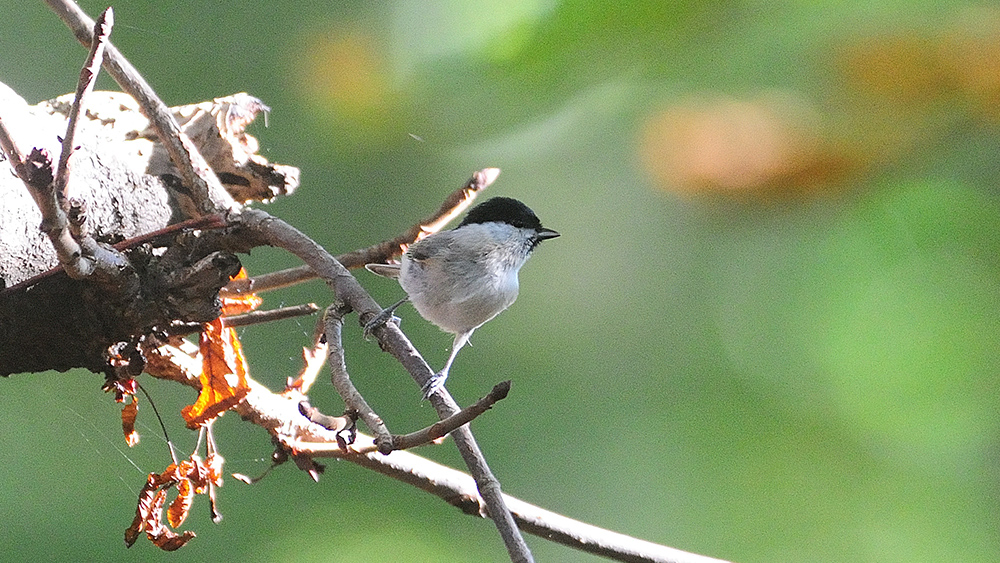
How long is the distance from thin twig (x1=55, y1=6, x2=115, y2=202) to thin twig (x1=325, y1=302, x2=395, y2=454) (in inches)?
8.7

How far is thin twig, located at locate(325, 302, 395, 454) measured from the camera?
1.57ft

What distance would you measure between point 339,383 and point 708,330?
413 centimetres

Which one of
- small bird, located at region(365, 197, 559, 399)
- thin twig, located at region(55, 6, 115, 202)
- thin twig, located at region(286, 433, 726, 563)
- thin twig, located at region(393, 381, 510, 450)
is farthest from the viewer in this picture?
small bird, located at region(365, 197, 559, 399)

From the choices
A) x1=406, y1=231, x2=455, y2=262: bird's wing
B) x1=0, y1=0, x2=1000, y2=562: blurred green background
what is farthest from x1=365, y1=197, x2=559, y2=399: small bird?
x1=0, y1=0, x2=1000, y2=562: blurred green background

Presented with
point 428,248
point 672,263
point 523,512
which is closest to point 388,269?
point 428,248

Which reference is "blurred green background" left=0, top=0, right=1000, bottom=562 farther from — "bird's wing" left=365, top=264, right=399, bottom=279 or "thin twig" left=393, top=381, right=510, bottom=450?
"thin twig" left=393, top=381, right=510, bottom=450

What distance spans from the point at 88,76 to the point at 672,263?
13.5ft

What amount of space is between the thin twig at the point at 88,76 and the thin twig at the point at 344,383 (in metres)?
0.22

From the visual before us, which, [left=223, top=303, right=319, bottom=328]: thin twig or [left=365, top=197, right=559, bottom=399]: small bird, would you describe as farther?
[left=365, top=197, right=559, bottom=399]: small bird

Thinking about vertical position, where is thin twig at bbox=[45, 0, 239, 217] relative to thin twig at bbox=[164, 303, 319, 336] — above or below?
above

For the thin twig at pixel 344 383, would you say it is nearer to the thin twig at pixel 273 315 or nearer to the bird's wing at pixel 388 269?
the thin twig at pixel 273 315

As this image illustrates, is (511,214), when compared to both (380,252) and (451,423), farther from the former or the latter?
(451,423)

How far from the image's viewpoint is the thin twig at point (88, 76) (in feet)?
1.73

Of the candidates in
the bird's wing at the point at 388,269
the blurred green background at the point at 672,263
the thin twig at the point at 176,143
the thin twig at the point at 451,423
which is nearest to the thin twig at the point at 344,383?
the thin twig at the point at 451,423
